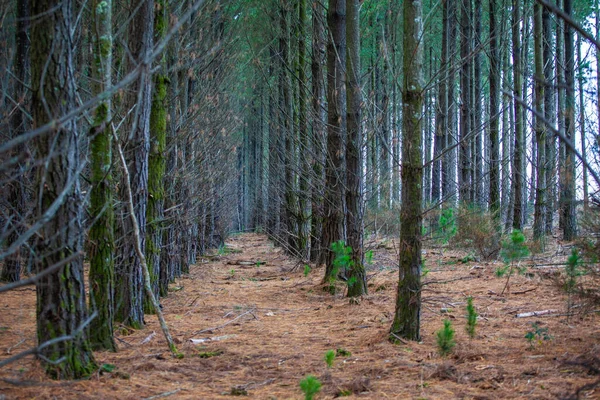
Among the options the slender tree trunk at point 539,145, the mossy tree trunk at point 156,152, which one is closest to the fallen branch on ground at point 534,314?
the mossy tree trunk at point 156,152

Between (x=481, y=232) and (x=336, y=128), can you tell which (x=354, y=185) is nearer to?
(x=336, y=128)

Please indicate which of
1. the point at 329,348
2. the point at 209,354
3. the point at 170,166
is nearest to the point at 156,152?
the point at 170,166

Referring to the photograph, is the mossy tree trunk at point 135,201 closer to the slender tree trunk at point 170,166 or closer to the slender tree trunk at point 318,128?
the slender tree trunk at point 170,166

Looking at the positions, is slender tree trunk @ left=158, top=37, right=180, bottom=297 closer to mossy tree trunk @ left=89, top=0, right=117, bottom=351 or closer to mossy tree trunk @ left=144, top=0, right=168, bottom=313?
mossy tree trunk @ left=144, top=0, right=168, bottom=313

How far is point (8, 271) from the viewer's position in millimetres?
8312

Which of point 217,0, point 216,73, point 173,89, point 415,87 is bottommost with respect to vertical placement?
point 415,87

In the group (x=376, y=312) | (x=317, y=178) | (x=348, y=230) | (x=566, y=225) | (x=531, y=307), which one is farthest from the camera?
(x=566, y=225)

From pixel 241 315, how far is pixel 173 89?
352 cm

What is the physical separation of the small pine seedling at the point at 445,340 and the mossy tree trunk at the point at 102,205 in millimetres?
2572

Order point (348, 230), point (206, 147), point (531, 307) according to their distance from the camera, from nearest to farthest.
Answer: point (531, 307)
point (348, 230)
point (206, 147)

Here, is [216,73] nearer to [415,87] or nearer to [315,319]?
[315,319]

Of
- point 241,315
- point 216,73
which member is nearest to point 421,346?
point 241,315

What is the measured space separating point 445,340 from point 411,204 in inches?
44.9

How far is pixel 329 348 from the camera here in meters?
4.68
